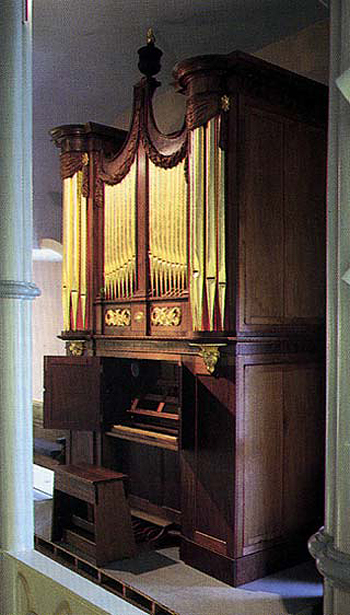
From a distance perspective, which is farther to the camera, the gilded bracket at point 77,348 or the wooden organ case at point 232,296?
the gilded bracket at point 77,348

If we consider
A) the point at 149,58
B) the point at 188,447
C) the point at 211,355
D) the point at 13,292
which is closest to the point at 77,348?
the point at 188,447

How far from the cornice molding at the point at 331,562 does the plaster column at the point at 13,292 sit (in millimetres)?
1041

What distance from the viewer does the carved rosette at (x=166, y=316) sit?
15.0 ft

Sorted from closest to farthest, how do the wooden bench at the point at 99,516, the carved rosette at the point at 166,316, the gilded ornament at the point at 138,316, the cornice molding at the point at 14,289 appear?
the cornice molding at the point at 14,289, the wooden bench at the point at 99,516, the carved rosette at the point at 166,316, the gilded ornament at the point at 138,316

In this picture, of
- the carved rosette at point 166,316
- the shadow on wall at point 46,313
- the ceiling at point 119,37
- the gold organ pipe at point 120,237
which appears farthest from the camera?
the shadow on wall at point 46,313

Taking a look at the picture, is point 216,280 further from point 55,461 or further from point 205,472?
point 55,461

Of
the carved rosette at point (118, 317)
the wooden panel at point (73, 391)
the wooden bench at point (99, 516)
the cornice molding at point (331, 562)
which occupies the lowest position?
the wooden bench at point (99, 516)

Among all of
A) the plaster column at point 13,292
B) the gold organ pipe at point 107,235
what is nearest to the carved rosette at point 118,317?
the gold organ pipe at point 107,235

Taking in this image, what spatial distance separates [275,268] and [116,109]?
3.05m

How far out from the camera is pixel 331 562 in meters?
1.29

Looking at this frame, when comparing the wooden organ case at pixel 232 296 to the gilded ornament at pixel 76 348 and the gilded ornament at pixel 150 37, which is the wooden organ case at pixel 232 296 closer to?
the gilded ornament at pixel 150 37

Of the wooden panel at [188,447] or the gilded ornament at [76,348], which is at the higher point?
the gilded ornament at [76,348]

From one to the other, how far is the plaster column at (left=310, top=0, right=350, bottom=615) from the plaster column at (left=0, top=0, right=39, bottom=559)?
3.42ft

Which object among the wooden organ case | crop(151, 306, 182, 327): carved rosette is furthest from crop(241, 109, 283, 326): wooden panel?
crop(151, 306, 182, 327): carved rosette
